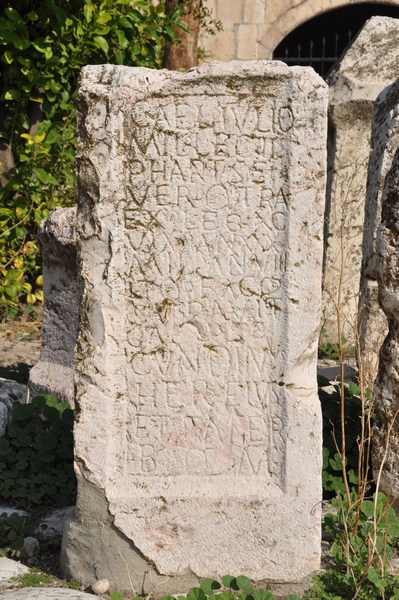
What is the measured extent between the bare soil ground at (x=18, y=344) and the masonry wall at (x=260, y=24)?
5293mm

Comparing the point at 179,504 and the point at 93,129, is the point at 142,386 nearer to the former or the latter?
the point at 179,504

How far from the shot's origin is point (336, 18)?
41.9 ft

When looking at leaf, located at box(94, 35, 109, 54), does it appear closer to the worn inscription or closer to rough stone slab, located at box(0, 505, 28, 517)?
the worn inscription

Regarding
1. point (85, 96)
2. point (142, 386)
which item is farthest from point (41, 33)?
point (142, 386)

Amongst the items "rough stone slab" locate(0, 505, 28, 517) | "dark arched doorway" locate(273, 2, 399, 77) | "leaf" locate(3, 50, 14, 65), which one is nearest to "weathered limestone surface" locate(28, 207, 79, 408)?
"rough stone slab" locate(0, 505, 28, 517)

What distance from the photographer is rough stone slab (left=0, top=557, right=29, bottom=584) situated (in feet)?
9.39

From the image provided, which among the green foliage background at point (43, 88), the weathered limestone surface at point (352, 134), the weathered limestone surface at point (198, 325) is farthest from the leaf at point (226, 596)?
the green foliage background at point (43, 88)

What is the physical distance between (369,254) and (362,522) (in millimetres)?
1777

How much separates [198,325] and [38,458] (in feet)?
3.75

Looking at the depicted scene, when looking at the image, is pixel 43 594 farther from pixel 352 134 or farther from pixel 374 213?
pixel 352 134

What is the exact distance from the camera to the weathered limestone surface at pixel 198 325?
2.74 m

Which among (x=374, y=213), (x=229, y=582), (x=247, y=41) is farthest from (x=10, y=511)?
(x=247, y=41)

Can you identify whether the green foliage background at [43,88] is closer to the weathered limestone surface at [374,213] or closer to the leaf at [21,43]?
the leaf at [21,43]

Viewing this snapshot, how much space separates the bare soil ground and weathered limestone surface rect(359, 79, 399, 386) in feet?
6.92
